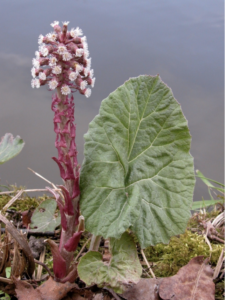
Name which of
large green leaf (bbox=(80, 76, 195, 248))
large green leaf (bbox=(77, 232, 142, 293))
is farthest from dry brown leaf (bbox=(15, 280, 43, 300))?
large green leaf (bbox=(80, 76, 195, 248))

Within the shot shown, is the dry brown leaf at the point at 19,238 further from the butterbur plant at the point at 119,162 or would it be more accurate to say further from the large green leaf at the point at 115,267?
the large green leaf at the point at 115,267

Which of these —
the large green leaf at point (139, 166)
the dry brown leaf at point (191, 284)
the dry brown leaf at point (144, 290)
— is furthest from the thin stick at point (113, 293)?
the large green leaf at point (139, 166)

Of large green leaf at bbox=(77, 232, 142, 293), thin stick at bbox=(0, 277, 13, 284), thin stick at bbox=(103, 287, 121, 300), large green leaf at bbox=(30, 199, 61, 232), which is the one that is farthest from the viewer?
large green leaf at bbox=(30, 199, 61, 232)

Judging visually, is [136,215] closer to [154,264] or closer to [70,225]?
[70,225]

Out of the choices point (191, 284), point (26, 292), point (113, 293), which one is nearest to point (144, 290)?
point (113, 293)

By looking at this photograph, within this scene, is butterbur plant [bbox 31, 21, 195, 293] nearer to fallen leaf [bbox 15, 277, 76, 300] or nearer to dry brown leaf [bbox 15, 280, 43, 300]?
fallen leaf [bbox 15, 277, 76, 300]

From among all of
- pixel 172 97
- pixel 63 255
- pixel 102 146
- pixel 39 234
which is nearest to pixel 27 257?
pixel 63 255

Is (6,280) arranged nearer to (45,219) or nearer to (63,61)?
(45,219)
